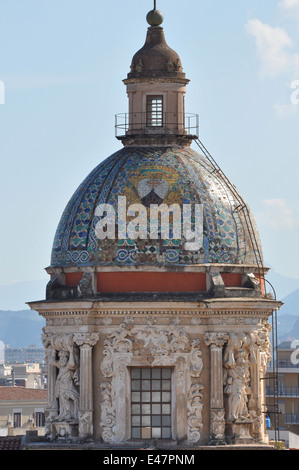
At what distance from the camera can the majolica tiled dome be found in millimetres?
63438

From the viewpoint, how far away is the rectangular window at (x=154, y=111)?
66.3 m

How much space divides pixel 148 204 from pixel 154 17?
24.3 feet

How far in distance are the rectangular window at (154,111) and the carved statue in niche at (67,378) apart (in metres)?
8.41

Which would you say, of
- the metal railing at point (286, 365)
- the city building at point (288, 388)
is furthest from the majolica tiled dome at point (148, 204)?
the metal railing at point (286, 365)

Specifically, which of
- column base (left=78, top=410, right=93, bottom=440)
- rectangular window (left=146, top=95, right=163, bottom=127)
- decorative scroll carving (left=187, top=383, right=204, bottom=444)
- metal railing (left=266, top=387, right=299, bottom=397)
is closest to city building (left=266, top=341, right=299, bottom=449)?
metal railing (left=266, top=387, right=299, bottom=397)

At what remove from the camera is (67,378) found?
209ft

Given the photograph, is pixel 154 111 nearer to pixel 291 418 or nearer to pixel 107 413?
pixel 107 413

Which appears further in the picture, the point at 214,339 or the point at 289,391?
the point at 289,391

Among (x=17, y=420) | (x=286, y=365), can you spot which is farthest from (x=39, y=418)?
(x=286, y=365)

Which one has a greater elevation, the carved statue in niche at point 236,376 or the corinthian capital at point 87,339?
the corinthian capital at point 87,339

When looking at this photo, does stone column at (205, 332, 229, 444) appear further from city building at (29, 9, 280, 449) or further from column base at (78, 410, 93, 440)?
column base at (78, 410, 93, 440)

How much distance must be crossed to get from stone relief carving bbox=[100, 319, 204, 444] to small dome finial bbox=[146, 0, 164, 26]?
11.1 metres

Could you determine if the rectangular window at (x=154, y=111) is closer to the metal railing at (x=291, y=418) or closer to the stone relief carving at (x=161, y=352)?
the stone relief carving at (x=161, y=352)
